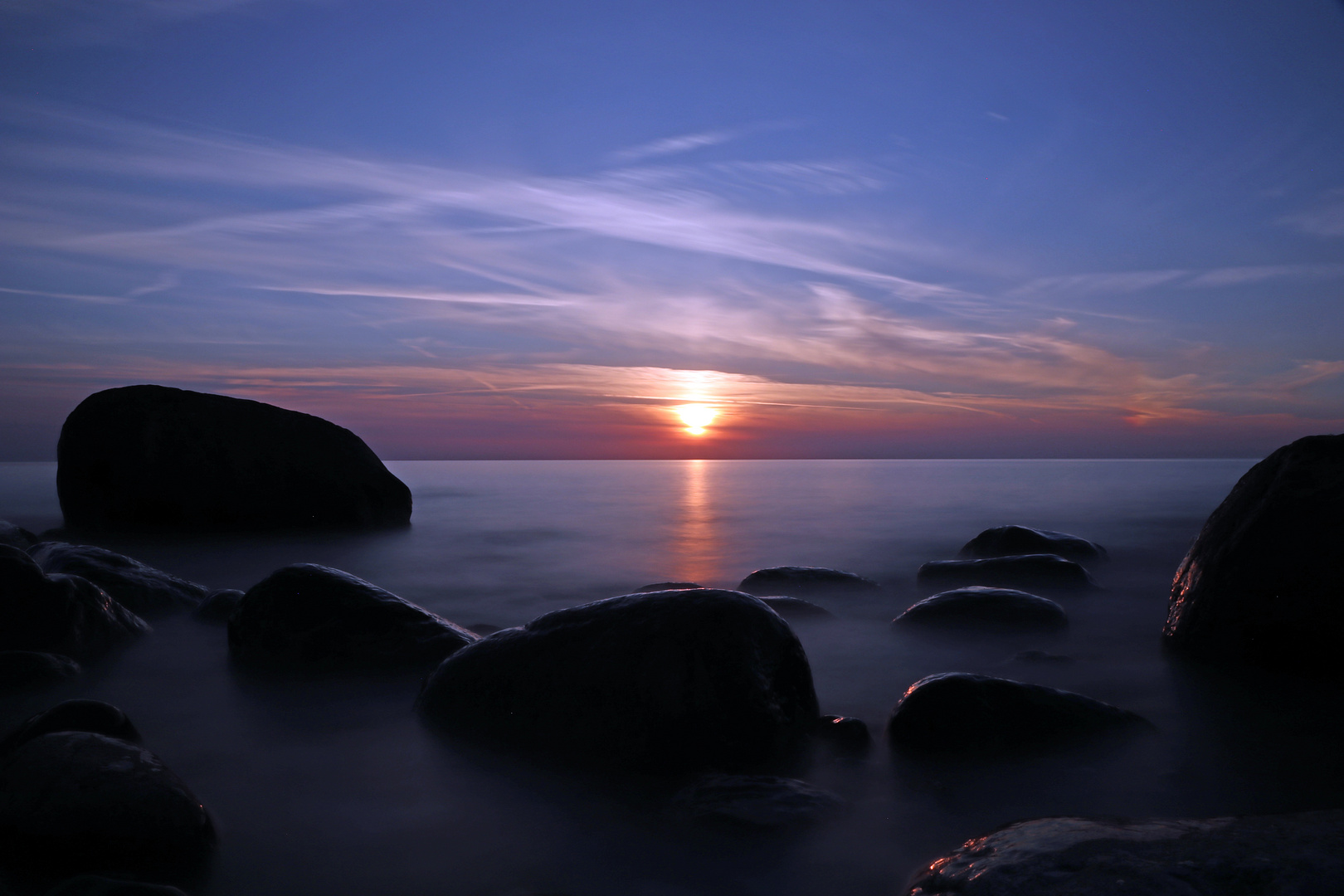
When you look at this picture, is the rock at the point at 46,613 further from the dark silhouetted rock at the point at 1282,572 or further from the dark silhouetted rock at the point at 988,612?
the dark silhouetted rock at the point at 1282,572

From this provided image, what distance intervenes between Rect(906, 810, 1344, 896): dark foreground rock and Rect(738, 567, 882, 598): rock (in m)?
4.87

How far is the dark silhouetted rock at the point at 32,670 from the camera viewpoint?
3.90 metres

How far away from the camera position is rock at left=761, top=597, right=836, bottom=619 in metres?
6.06

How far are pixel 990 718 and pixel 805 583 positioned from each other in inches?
165

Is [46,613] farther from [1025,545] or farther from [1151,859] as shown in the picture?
[1025,545]

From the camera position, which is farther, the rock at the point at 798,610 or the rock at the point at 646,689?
the rock at the point at 798,610

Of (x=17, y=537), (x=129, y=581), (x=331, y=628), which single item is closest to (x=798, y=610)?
(x=331, y=628)

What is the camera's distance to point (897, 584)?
805 cm

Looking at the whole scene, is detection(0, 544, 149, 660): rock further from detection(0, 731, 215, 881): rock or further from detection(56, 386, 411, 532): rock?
detection(56, 386, 411, 532): rock

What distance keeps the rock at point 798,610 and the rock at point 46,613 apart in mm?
4604

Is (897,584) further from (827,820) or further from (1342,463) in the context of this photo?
(827,820)

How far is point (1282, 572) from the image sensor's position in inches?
175

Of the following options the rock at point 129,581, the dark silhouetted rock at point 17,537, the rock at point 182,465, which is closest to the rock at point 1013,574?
the rock at point 129,581

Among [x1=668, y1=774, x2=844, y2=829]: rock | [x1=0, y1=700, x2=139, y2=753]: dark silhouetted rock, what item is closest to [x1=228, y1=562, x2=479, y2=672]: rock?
[x1=0, y1=700, x2=139, y2=753]: dark silhouetted rock
